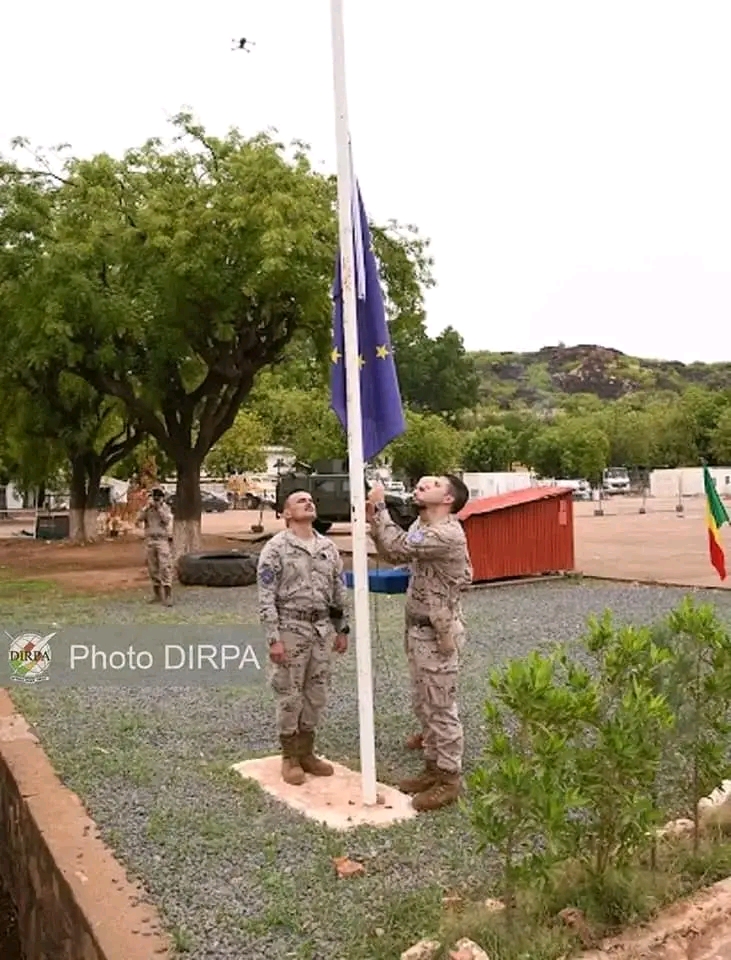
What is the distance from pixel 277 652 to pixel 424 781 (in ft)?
3.12

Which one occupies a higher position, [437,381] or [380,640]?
[437,381]

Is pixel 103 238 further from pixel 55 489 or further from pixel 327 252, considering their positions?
pixel 55 489

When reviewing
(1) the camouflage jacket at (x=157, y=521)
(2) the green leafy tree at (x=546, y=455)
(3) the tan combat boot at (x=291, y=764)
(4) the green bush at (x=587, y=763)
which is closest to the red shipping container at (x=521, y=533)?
(1) the camouflage jacket at (x=157, y=521)

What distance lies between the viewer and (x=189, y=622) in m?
11.3

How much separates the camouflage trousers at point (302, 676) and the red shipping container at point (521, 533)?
9.07 m

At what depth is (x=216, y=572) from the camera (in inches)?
591

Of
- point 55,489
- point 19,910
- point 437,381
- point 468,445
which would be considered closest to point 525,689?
point 19,910

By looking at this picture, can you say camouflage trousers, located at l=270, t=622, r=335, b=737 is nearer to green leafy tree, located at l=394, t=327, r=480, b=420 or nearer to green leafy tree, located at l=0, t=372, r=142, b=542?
green leafy tree, located at l=0, t=372, r=142, b=542

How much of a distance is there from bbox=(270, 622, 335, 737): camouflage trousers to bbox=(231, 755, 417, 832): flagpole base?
272 millimetres

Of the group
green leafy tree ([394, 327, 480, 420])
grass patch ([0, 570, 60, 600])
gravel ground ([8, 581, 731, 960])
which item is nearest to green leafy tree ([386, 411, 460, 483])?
green leafy tree ([394, 327, 480, 420])

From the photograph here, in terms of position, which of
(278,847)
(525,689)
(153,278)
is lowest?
(278,847)

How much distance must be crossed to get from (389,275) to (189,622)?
31.0 feet

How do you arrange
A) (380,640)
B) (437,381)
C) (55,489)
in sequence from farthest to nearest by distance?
(437,381)
(55,489)
(380,640)

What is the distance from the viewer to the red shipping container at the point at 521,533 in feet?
47.3
